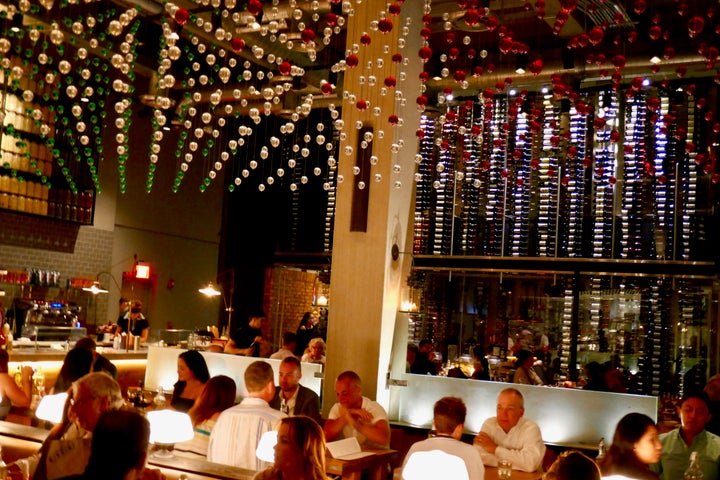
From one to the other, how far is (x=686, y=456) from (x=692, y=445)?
8 centimetres

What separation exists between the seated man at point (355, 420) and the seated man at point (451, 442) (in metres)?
1.43

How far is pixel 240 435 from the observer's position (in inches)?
186

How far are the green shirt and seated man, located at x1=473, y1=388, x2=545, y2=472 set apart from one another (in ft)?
2.48

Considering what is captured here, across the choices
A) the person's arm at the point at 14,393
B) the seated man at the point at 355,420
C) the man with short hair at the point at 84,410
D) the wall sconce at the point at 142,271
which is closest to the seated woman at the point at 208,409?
the seated man at the point at 355,420

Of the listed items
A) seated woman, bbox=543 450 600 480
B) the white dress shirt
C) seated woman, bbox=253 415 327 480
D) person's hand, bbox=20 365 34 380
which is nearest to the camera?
seated woman, bbox=543 450 600 480

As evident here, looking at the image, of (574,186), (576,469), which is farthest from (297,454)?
→ (574,186)

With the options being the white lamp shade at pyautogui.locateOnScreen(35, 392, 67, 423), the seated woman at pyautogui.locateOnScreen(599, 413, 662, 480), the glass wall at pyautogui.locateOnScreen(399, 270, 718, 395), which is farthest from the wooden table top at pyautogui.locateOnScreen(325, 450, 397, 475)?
the glass wall at pyautogui.locateOnScreen(399, 270, 718, 395)

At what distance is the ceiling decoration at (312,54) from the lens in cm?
515

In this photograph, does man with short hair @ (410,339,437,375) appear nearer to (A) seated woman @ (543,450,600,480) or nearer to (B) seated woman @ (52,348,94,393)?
(B) seated woman @ (52,348,94,393)

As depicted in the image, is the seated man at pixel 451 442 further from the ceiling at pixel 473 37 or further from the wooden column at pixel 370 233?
the ceiling at pixel 473 37

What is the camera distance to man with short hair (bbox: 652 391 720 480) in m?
5.19

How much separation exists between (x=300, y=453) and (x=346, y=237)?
4247 millimetres

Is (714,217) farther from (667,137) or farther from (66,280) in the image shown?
(66,280)

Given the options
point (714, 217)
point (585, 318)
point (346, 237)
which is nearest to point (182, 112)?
point (346, 237)
